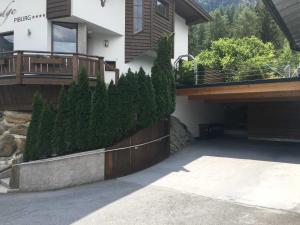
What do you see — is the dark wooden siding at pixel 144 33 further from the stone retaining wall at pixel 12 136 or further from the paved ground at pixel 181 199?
the paved ground at pixel 181 199

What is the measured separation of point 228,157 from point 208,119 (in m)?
7.37

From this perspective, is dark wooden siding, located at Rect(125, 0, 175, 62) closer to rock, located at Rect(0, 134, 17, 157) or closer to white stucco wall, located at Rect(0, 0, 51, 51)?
white stucco wall, located at Rect(0, 0, 51, 51)

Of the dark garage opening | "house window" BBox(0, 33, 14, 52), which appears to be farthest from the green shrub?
the dark garage opening

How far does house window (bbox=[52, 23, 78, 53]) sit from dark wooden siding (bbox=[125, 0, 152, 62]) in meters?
2.70

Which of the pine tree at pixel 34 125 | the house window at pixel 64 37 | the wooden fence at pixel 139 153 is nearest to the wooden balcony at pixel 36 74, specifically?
the pine tree at pixel 34 125

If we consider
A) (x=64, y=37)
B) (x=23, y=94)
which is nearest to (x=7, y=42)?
(x=64, y=37)

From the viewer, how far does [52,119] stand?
11.1 meters

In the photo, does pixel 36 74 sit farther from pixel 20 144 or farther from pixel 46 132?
pixel 20 144

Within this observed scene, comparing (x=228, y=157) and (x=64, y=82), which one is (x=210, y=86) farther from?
(x=64, y=82)

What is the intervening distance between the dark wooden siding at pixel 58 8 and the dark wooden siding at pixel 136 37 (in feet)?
11.9

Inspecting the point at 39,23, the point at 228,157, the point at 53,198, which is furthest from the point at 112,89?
the point at 228,157

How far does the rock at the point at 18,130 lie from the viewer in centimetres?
1256

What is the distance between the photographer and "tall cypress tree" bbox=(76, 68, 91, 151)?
1084 cm

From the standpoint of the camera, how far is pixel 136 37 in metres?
16.5
